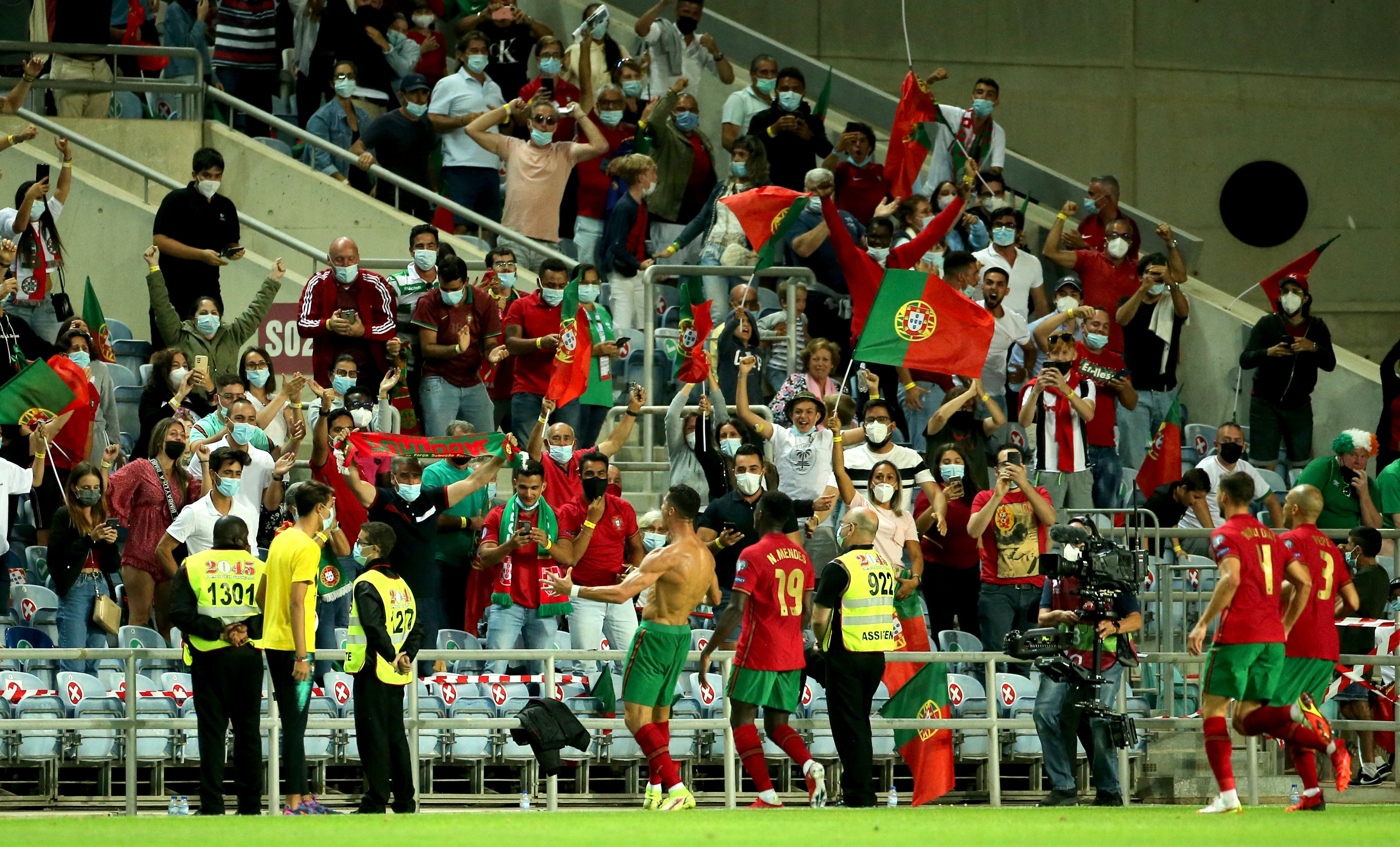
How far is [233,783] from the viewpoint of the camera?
13906 mm

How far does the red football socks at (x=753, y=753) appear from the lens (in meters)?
13.0

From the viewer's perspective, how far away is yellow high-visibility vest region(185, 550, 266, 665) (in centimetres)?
1230

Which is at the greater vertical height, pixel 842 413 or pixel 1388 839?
pixel 842 413

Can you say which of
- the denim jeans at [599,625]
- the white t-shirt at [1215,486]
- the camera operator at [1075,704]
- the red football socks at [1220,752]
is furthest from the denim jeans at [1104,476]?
the red football socks at [1220,752]

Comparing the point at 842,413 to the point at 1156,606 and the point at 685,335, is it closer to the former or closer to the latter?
the point at 685,335

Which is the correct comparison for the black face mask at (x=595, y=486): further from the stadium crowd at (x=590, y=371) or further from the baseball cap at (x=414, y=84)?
the baseball cap at (x=414, y=84)

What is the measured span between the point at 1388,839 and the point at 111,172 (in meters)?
13.0

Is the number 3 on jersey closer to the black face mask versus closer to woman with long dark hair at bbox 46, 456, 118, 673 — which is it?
the black face mask

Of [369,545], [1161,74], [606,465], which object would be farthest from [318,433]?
[1161,74]

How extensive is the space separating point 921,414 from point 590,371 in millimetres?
2772

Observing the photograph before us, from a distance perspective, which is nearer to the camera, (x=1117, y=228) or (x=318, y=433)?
(x=318, y=433)

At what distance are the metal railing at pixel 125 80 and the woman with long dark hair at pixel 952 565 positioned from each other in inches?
303

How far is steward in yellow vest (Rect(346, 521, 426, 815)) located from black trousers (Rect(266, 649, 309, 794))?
1.19 feet

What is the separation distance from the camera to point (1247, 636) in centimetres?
1237
